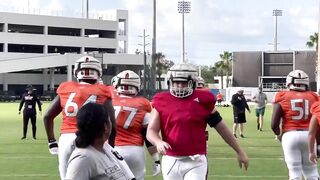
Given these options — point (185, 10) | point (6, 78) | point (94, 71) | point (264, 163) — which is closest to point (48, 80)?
point (6, 78)

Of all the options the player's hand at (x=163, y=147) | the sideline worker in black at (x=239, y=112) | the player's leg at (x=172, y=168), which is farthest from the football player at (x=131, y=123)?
the sideline worker in black at (x=239, y=112)

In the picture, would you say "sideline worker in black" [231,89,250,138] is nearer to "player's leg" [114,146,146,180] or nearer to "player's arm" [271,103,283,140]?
"player's arm" [271,103,283,140]

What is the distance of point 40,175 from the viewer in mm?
12844

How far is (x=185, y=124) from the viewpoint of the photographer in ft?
22.9

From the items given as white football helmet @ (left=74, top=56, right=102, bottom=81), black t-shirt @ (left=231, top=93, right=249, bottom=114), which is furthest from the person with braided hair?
black t-shirt @ (left=231, top=93, right=249, bottom=114)

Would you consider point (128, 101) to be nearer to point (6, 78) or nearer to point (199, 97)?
point (199, 97)

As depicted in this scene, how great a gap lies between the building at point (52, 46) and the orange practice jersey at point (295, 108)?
72.8 meters

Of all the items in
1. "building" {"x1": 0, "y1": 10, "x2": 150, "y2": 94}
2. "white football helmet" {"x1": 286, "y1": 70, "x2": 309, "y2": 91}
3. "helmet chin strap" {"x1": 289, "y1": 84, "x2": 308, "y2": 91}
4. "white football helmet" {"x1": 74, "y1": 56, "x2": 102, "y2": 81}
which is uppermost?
"building" {"x1": 0, "y1": 10, "x2": 150, "y2": 94}

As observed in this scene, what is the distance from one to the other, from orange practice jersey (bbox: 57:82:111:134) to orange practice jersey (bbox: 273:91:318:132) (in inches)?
109

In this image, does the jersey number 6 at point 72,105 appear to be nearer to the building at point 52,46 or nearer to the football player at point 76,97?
the football player at point 76,97

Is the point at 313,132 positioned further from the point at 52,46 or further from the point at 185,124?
the point at 52,46

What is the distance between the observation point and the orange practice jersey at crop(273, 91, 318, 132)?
951 centimetres

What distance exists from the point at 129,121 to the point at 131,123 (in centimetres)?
4

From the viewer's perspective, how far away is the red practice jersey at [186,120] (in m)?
6.98
